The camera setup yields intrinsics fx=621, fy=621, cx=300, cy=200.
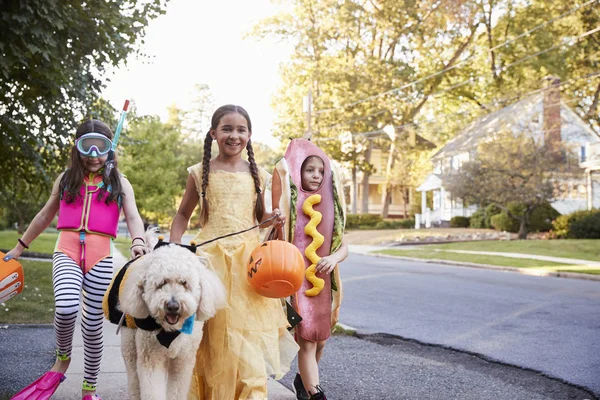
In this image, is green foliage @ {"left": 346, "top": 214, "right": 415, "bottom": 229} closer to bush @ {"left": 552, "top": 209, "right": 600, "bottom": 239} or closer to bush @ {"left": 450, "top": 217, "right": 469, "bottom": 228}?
bush @ {"left": 450, "top": 217, "right": 469, "bottom": 228}

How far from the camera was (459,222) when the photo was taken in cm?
4175

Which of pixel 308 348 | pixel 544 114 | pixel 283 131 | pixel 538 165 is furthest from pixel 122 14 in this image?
pixel 544 114

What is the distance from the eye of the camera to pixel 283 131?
4075 centimetres

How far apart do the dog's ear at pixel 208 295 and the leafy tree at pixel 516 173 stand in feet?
85.6

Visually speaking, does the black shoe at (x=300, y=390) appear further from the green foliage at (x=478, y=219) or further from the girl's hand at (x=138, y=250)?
the green foliage at (x=478, y=219)

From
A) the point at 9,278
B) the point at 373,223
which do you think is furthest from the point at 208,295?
the point at 373,223

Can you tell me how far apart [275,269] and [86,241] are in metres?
1.45

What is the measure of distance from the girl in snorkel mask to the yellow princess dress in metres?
0.55

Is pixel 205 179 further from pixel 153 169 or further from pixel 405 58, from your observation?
pixel 405 58

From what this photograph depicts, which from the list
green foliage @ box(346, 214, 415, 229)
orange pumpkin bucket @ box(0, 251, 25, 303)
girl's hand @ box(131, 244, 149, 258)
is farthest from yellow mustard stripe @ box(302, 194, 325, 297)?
green foliage @ box(346, 214, 415, 229)

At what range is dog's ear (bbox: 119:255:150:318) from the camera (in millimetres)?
3152

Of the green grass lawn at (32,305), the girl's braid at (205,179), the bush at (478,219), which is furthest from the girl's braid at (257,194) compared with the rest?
the bush at (478,219)

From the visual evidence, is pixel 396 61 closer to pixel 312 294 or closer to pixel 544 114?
pixel 544 114

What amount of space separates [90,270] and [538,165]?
26.4 meters
